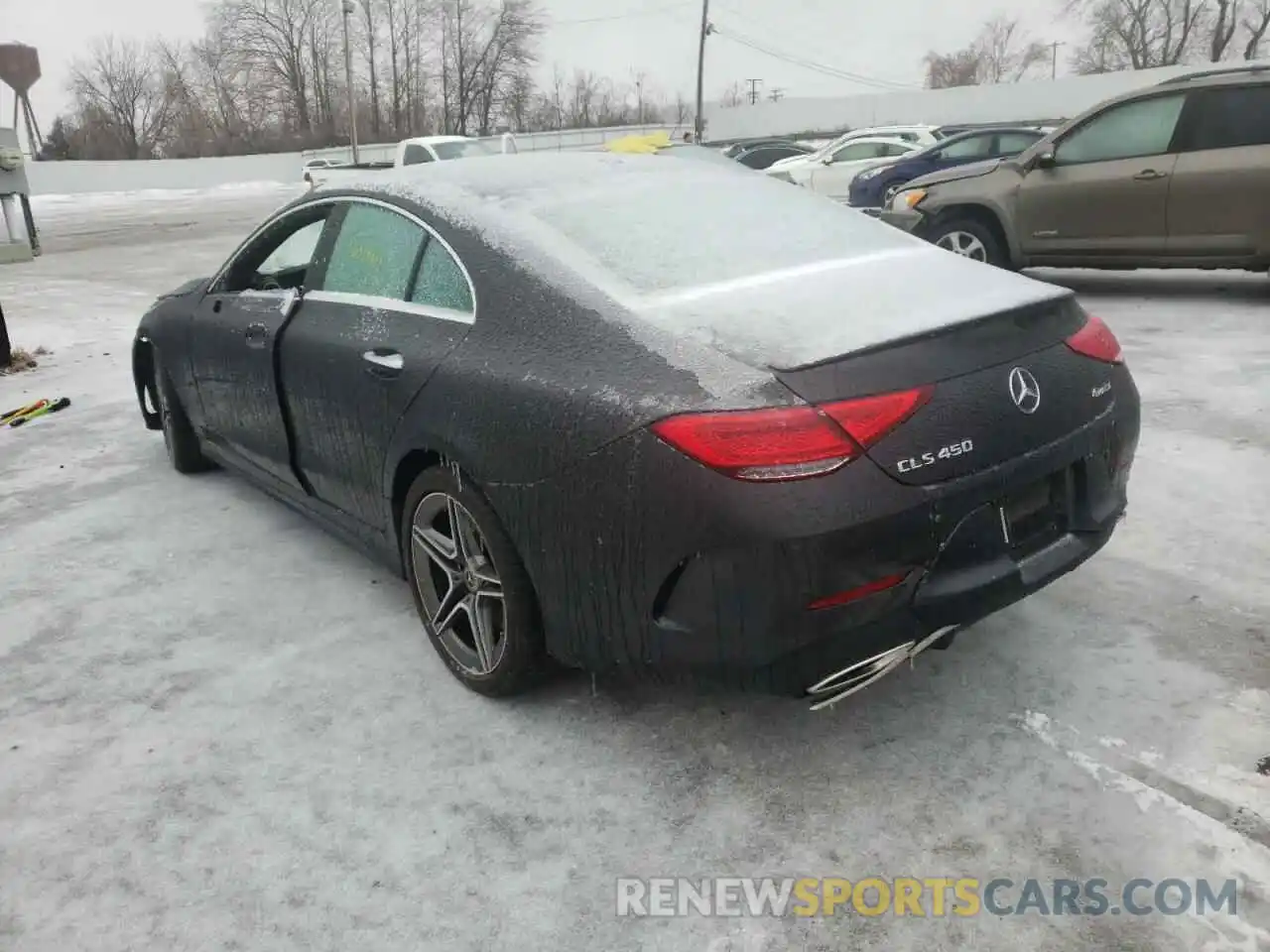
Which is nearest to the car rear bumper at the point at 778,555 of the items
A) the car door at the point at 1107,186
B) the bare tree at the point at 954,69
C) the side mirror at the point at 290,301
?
the side mirror at the point at 290,301

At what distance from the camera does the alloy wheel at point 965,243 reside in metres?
8.72

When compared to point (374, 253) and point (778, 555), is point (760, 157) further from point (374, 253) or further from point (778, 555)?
point (778, 555)

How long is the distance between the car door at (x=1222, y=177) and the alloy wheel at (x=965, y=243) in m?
1.54

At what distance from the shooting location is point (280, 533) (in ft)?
13.7

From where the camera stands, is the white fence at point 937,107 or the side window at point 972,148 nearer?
the side window at point 972,148

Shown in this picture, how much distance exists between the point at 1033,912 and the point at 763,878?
1.76 feet

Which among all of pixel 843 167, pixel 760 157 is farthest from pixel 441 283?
pixel 760 157

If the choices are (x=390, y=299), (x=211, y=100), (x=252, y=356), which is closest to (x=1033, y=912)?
(x=390, y=299)

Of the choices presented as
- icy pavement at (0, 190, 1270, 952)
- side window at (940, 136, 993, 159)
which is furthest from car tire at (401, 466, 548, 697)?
side window at (940, 136, 993, 159)

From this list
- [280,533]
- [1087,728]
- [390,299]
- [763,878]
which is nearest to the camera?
[763,878]

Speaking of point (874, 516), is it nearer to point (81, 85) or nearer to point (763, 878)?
point (763, 878)

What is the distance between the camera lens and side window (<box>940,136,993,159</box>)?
1390 cm

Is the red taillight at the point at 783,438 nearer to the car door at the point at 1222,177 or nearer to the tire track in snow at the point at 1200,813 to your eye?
the tire track in snow at the point at 1200,813

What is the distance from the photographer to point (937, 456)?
2.12 meters
